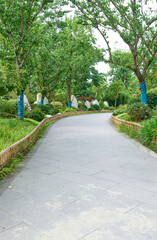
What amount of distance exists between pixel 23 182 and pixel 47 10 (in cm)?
1672

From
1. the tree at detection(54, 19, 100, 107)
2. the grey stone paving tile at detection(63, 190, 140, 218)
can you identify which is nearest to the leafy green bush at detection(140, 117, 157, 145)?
Answer: the grey stone paving tile at detection(63, 190, 140, 218)

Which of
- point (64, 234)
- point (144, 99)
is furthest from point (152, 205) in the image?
point (144, 99)

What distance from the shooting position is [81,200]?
4305 millimetres

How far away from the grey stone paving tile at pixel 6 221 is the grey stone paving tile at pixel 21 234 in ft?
0.35

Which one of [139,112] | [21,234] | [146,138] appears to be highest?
[139,112]

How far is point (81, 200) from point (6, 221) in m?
1.29

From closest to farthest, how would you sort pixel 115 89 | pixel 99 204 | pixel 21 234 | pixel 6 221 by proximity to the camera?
pixel 21 234 → pixel 6 221 → pixel 99 204 → pixel 115 89

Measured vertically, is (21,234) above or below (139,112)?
below

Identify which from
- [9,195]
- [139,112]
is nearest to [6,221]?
[9,195]

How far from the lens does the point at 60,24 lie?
20078mm

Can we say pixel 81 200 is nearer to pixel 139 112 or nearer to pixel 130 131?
pixel 130 131

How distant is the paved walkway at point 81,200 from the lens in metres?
3.27

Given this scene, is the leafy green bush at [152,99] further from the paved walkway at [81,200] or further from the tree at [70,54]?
the paved walkway at [81,200]

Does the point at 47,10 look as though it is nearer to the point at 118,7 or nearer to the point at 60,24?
the point at 60,24
